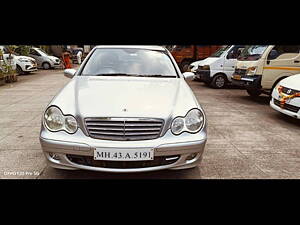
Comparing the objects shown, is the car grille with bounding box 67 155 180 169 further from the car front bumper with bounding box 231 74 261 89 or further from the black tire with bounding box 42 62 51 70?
Answer: the black tire with bounding box 42 62 51 70

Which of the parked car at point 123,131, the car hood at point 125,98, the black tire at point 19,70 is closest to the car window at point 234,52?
the car hood at point 125,98

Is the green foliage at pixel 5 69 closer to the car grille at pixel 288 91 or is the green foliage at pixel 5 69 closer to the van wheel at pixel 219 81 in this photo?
the van wheel at pixel 219 81

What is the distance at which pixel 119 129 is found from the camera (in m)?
2.46

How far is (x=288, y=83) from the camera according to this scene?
5137mm

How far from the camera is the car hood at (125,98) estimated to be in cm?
256

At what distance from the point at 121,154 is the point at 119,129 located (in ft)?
0.78

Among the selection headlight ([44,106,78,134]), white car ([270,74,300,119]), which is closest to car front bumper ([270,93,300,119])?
white car ([270,74,300,119])

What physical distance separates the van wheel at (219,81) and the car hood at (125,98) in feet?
20.9

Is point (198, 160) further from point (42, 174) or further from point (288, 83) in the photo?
point (288, 83)

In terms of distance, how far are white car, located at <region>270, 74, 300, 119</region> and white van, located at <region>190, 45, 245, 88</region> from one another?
13.4 feet

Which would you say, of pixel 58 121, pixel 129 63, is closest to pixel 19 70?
pixel 129 63

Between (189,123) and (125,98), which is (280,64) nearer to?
(189,123)
